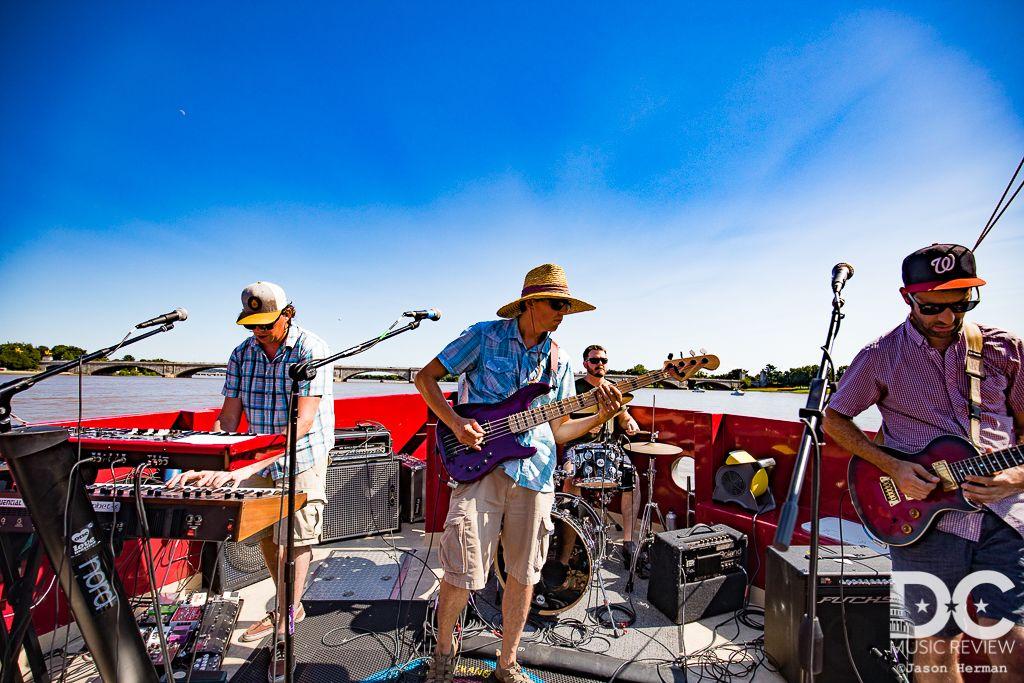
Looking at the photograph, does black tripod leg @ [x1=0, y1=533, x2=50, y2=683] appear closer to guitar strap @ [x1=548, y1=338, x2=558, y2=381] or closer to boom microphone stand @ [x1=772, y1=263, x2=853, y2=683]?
guitar strap @ [x1=548, y1=338, x2=558, y2=381]

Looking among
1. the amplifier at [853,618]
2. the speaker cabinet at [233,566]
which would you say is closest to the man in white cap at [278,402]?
the speaker cabinet at [233,566]

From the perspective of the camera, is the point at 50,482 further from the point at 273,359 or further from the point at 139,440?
the point at 273,359

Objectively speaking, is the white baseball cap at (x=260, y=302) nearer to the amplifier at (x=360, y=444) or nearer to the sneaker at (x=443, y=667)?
the sneaker at (x=443, y=667)

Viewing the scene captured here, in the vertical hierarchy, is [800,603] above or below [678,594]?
above

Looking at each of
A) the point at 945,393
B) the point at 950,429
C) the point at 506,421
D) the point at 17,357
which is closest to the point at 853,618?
the point at 950,429

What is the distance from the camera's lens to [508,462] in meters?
2.57

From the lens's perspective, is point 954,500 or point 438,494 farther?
point 438,494

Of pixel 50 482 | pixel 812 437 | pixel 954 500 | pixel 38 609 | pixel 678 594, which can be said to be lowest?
pixel 678 594

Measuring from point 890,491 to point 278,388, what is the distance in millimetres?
3417

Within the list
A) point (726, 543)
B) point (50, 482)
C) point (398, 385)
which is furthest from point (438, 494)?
point (398, 385)

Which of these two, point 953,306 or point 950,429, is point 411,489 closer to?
point 950,429

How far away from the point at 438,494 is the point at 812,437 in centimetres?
416

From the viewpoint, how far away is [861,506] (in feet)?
7.58

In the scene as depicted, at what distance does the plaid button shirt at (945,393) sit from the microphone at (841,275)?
95 centimetres
